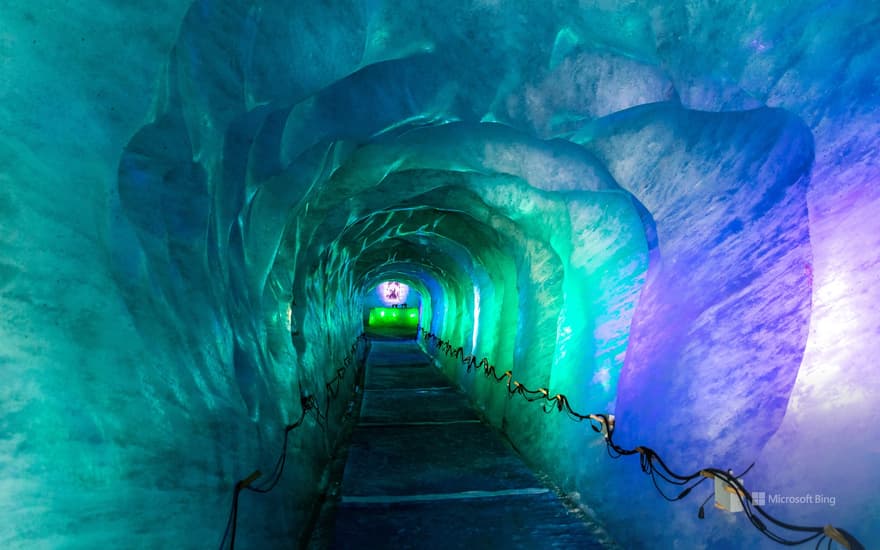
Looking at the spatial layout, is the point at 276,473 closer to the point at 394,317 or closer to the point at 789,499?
the point at 789,499

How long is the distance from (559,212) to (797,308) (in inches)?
146

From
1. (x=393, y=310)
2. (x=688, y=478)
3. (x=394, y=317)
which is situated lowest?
(x=688, y=478)

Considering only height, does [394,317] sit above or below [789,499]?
above

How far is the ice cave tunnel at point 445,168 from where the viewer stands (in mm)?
2170

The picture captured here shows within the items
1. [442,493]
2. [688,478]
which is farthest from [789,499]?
[442,493]

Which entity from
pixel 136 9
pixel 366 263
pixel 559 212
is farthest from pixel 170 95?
pixel 366 263

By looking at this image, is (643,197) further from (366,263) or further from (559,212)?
(366,263)

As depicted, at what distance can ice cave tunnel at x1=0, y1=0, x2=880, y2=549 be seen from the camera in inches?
85.4

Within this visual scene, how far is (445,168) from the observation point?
261 inches

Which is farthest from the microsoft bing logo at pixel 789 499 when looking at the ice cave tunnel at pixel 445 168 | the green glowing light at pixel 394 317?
the green glowing light at pixel 394 317

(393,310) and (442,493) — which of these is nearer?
(442,493)

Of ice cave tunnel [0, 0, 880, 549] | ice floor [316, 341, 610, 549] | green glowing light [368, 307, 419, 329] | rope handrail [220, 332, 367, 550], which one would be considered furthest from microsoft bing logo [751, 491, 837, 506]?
green glowing light [368, 307, 419, 329]

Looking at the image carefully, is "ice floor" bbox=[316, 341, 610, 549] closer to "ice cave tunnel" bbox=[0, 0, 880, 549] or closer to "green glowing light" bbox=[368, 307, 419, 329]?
"ice cave tunnel" bbox=[0, 0, 880, 549]

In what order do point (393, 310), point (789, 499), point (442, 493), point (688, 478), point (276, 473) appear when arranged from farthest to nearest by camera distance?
point (393, 310) → point (442, 493) → point (276, 473) → point (688, 478) → point (789, 499)
